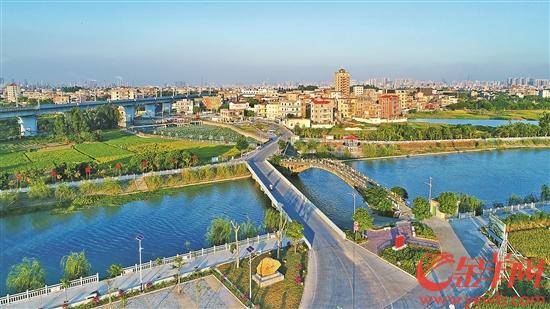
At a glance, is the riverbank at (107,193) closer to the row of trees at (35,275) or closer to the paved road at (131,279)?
the row of trees at (35,275)

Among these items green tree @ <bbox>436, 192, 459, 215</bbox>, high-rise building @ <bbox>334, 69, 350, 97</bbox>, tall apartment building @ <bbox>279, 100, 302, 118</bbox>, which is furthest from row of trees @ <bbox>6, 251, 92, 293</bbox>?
A: high-rise building @ <bbox>334, 69, 350, 97</bbox>

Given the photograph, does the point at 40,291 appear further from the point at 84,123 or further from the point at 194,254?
the point at 84,123

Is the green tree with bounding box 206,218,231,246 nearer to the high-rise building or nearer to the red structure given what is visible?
the red structure

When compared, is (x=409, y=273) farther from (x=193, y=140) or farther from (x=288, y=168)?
(x=193, y=140)

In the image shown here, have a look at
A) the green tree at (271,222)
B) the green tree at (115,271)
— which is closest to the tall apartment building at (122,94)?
the green tree at (271,222)

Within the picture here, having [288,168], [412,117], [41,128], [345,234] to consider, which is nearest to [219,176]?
[288,168]
